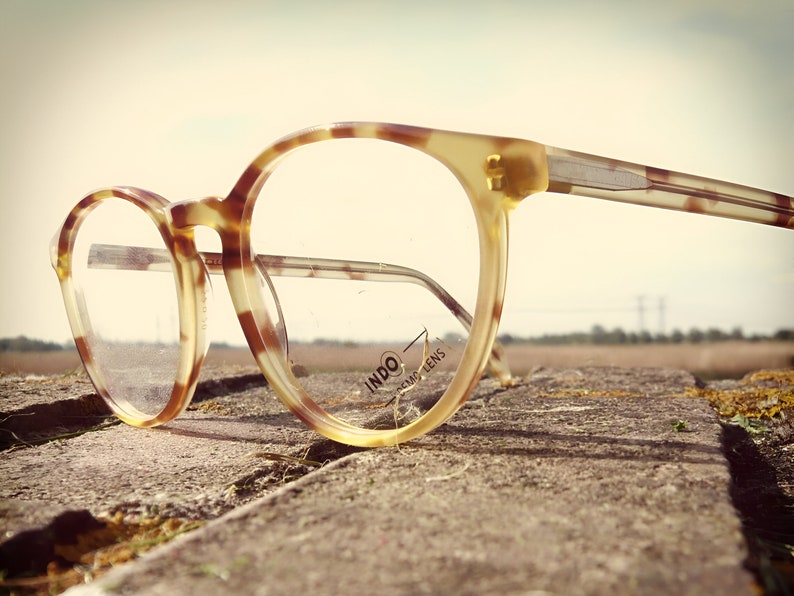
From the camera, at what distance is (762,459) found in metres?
0.87

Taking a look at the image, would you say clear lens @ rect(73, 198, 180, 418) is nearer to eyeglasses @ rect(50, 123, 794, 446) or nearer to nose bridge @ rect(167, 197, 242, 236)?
eyeglasses @ rect(50, 123, 794, 446)

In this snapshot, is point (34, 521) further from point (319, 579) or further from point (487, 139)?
point (487, 139)

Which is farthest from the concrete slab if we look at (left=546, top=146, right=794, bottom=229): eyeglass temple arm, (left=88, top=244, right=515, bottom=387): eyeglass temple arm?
(left=546, top=146, right=794, bottom=229): eyeglass temple arm

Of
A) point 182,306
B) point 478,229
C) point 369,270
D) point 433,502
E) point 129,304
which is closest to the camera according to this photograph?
point 433,502

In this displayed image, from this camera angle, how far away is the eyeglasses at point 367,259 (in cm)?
76

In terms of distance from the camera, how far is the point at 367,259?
926 mm

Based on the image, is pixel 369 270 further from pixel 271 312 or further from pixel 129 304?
pixel 129 304

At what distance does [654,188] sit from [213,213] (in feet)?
1.88

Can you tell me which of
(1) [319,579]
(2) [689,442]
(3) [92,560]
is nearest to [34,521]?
(3) [92,560]

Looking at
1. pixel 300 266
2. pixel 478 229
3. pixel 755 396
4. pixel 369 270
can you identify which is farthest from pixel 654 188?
pixel 755 396

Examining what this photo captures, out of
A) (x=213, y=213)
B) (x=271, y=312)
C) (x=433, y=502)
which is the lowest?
(x=433, y=502)

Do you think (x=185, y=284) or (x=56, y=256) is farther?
(x=56, y=256)

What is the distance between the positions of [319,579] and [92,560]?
0.83 feet

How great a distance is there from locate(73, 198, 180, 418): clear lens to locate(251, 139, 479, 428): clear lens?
0.24 metres
